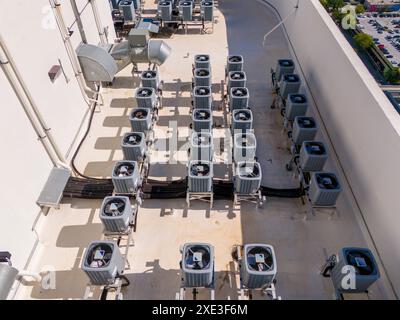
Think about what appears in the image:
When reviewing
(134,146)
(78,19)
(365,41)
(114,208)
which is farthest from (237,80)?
(365,41)

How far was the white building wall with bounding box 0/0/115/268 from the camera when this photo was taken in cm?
841

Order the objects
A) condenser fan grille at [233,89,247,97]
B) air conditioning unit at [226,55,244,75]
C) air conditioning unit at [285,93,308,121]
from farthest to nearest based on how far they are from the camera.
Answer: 1. air conditioning unit at [226,55,244,75]
2. condenser fan grille at [233,89,247,97]
3. air conditioning unit at [285,93,308,121]

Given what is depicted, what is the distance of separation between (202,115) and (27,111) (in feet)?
19.1

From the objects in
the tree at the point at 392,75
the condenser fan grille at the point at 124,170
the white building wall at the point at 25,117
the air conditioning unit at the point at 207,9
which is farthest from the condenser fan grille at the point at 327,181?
the tree at the point at 392,75

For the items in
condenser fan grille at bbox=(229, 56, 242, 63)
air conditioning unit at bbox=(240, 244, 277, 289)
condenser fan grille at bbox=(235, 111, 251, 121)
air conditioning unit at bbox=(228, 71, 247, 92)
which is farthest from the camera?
condenser fan grille at bbox=(229, 56, 242, 63)

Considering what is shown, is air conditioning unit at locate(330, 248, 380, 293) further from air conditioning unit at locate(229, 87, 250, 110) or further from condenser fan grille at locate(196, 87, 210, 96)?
condenser fan grille at locate(196, 87, 210, 96)

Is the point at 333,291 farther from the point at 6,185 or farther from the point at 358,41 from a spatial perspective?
the point at 358,41

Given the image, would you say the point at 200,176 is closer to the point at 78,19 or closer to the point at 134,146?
the point at 134,146

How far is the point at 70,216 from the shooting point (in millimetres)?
10500

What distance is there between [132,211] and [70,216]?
2338 millimetres

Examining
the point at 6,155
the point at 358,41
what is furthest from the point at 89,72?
the point at 358,41

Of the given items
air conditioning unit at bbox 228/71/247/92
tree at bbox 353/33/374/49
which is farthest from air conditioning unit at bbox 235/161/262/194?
tree at bbox 353/33/374/49

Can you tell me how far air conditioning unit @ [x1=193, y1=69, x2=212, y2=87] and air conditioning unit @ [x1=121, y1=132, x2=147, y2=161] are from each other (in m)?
4.01

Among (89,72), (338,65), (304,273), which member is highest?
(89,72)
